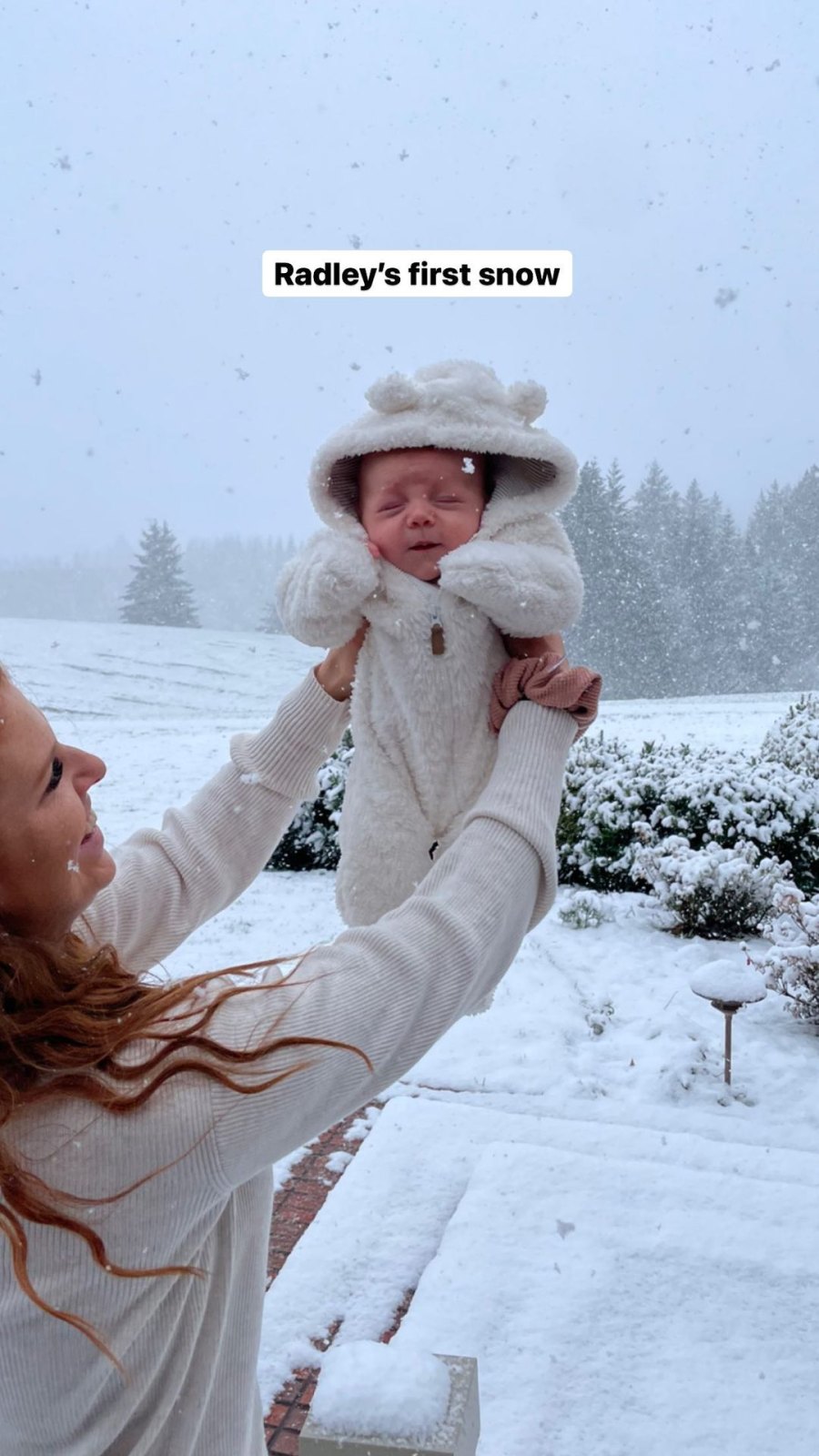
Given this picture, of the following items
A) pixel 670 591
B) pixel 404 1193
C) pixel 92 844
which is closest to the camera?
pixel 92 844

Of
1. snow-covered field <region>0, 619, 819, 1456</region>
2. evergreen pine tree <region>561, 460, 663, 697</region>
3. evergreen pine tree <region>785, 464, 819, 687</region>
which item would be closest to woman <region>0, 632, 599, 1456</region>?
snow-covered field <region>0, 619, 819, 1456</region>

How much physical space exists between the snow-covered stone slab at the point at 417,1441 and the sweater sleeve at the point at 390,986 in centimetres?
108

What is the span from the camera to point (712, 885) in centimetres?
473

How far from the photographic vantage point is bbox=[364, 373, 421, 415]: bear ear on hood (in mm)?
1076

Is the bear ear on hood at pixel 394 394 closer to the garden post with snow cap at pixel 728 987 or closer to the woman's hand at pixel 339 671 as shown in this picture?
the woman's hand at pixel 339 671

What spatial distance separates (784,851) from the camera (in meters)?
5.07

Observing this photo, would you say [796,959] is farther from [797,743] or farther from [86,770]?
[86,770]

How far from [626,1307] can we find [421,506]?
7.45 feet

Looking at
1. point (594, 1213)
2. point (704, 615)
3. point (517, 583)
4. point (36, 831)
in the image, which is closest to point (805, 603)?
point (704, 615)

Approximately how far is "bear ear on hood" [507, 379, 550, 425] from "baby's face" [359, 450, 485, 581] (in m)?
0.07

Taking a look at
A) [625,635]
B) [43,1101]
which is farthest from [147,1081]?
[625,635]

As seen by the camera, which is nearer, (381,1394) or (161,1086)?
(161,1086)

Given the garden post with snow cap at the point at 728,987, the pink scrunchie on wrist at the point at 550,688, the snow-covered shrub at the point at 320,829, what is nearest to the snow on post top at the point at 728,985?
the garden post with snow cap at the point at 728,987

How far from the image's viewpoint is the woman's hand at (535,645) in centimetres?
109
